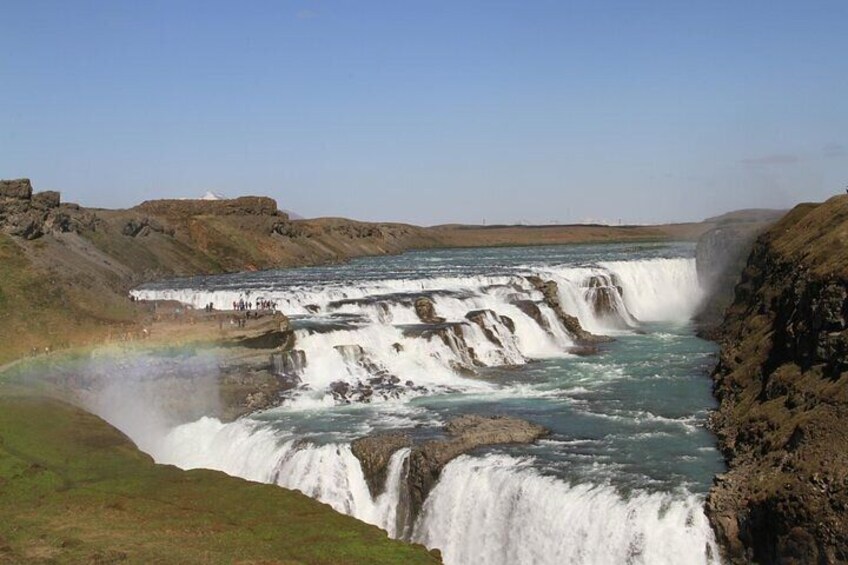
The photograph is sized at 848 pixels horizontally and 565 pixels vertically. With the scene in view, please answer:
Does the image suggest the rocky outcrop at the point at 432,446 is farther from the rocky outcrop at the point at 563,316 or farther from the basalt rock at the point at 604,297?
the basalt rock at the point at 604,297

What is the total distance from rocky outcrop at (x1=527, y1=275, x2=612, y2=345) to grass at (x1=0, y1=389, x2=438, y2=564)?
30.1m

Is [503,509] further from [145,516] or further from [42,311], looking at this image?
[42,311]

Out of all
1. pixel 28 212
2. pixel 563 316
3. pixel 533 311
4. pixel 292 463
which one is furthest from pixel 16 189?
pixel 292 463

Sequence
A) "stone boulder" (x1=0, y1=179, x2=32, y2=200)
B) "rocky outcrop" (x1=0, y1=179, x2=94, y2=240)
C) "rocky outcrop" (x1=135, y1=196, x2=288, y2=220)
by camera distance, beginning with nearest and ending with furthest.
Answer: "rocky outcrop" (x1=0, y1=179, x2=94, y2=240) < "stone boulder" (x1=0, y1=179, x2=32, y2=200) < "rocky outcrop" (x1=135, y1=196, x2=288, y2=220)

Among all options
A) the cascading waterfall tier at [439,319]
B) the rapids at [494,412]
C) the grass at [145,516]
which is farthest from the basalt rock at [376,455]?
the cascading waterfall tier at [439,319]

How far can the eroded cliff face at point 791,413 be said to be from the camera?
58.8 feet

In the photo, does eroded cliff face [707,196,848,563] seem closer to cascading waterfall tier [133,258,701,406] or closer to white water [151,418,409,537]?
white water [151,418,409,537]

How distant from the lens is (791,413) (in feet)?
75.9

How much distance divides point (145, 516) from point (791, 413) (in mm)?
17796

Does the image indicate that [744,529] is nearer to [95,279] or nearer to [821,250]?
[821,250]

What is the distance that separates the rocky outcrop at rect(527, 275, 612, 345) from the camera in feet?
161

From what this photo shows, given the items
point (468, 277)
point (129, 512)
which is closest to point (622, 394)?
point (129, 512)

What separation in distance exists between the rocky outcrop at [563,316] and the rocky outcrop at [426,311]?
8433mm

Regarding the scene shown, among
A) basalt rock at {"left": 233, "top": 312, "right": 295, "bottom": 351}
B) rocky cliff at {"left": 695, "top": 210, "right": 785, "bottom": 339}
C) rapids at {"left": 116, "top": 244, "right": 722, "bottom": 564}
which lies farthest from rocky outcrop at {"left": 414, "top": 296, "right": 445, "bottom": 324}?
rocky cliff at {"left": 695, "top": 210, "right": 785, "bottom": 339}
